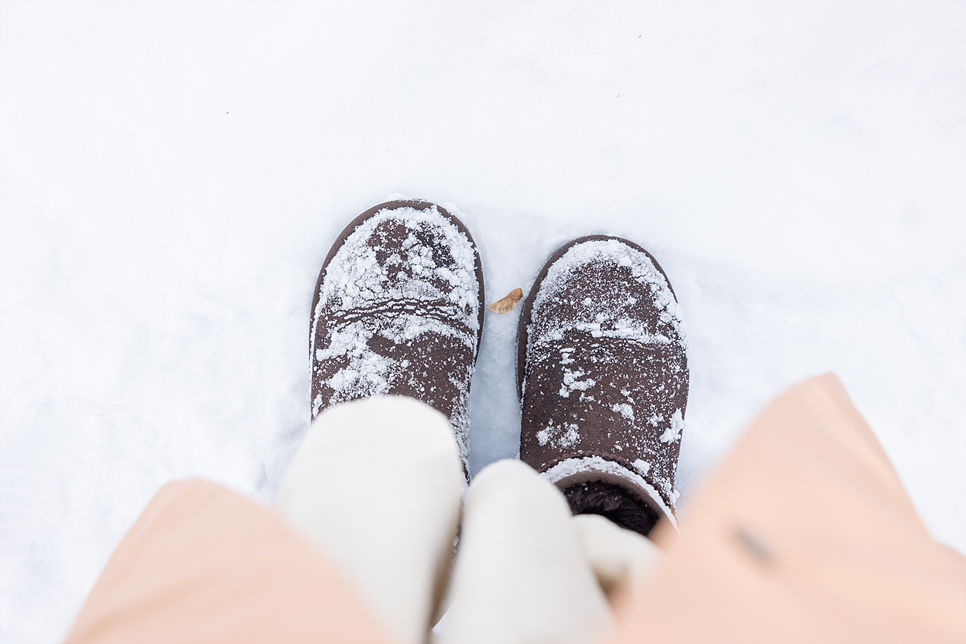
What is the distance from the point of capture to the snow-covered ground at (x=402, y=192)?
0.98 m

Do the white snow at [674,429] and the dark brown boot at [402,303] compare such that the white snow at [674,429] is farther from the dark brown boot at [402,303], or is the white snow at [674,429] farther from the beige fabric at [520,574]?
the beige fabric at [520,574]

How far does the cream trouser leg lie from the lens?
361 mm

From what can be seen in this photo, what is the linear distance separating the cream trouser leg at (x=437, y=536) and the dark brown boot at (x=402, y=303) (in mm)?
456

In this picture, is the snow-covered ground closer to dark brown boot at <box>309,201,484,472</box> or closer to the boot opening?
dark brown boot at <box>309,201,484,472</box>
